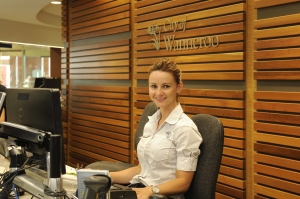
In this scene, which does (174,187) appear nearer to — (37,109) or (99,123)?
(37,109)

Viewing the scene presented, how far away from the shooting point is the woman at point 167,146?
6.84 ft

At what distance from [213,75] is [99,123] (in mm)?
2388

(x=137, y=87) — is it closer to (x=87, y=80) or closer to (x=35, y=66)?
(x=87, y=80)

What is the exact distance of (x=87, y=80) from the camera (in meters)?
5.86

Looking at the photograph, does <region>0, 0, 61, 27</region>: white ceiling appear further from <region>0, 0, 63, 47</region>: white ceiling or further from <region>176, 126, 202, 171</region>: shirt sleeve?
<region>176, 126, 202, 171</region>: shirt sleeve

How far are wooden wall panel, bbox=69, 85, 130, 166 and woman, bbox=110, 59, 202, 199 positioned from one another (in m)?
2.62

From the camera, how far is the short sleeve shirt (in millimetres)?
2119

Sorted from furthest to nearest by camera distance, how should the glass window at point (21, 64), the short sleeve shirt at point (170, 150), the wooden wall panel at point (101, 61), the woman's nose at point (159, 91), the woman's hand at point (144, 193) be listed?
the glass window at point (21, 64), the wooden wall panel at point (101, 61), the woman's nose at point (159, 91), the short sleeve shirt at point (170, 150), the woman's hand at point (144, 193)

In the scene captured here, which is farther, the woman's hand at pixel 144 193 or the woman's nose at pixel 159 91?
the woman's nose at pixel 159 91

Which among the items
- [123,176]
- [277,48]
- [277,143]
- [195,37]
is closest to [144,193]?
[123,176]

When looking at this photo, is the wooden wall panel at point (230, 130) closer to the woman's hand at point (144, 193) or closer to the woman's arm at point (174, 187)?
the woman's arm at point (174, 187)

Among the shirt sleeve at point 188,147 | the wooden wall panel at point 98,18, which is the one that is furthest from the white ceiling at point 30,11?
the shirt sleeve at point 188,147

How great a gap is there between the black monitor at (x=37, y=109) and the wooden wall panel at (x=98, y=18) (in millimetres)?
3189

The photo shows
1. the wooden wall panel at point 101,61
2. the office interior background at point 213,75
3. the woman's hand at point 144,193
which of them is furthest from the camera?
the wooden wall panel at point 101,61
